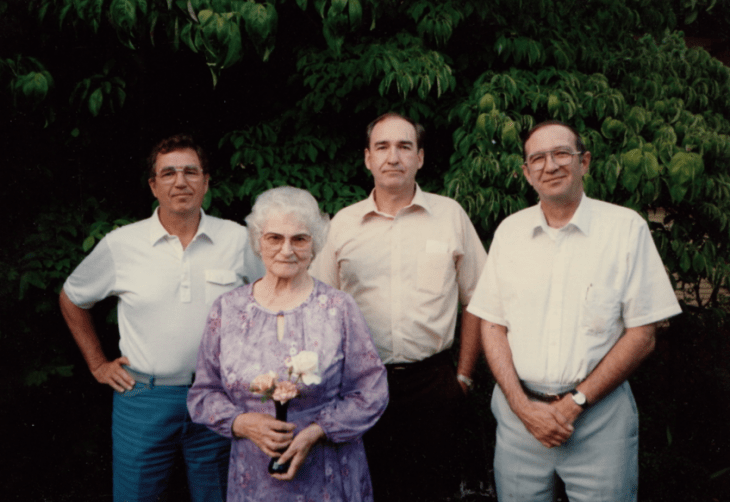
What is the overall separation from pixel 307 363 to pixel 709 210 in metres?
3.00

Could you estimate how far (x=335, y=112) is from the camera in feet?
13.3

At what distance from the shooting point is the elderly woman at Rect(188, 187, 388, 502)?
6.94 ft

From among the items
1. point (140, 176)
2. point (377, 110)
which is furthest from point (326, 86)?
point (140, 176)

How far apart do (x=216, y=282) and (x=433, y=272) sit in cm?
103

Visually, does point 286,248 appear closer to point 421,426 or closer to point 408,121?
point 408,121

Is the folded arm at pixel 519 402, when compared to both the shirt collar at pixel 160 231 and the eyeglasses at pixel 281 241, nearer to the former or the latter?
the eyeglasses at pixel 281 241

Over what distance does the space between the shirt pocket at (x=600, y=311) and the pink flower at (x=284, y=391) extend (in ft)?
3.78

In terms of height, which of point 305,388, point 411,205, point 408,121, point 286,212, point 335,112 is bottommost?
point 305,388

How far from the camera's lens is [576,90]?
Result: 3727 millimetres

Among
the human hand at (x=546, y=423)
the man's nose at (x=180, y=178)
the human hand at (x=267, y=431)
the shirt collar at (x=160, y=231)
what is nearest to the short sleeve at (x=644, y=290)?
the human hand at (x=546, y=423)

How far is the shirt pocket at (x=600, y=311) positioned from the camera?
2234 millimetres

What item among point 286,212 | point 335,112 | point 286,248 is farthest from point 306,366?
point 335,112

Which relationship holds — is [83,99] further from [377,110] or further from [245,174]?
[377,110]

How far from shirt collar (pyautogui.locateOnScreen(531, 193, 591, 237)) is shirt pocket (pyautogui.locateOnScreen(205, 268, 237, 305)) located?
1.38 m
